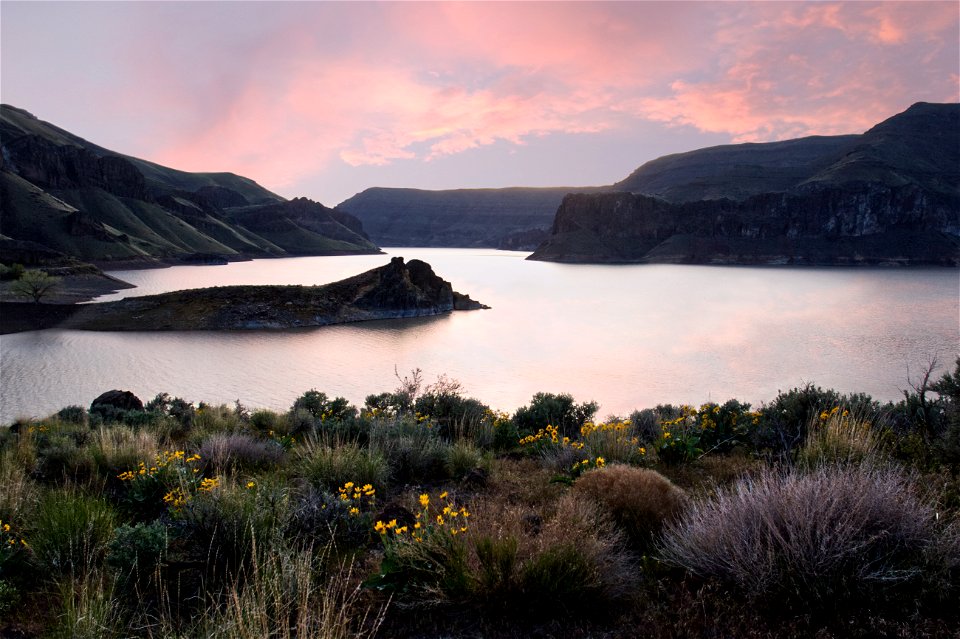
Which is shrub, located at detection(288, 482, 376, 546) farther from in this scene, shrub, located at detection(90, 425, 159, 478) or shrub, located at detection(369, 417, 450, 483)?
shrub, located at detection(90, 425, 159, 478)

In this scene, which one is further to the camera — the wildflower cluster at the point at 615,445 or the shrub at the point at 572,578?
the wildflower cluster at the point at 615,445

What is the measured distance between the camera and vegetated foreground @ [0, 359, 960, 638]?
3.36 metres

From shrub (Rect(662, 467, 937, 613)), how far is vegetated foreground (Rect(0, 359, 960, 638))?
2 cm

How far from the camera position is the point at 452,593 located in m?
3.70

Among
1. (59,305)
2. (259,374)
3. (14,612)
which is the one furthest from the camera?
(59,305)

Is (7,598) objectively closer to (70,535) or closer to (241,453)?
(70,535)

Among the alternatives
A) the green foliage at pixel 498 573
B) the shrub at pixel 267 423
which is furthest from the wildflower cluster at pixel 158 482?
the shrub at pixel 267 423

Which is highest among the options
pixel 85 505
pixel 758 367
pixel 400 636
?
pixel 85 505

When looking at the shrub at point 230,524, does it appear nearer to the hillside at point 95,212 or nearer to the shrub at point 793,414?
the shrub at point 793,414

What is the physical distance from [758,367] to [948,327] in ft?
87.2

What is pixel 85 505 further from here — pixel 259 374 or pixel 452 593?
pixel 259 374

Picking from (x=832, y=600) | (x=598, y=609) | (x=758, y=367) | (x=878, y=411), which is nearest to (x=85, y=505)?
(x=598, y=609)

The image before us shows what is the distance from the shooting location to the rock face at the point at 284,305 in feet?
139

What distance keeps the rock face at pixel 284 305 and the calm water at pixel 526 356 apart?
2.61 m
